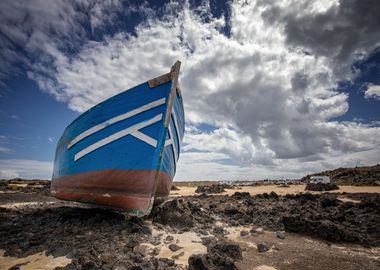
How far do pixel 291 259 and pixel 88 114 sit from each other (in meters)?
5.88

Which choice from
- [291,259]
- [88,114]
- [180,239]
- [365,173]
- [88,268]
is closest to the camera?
[88,268]

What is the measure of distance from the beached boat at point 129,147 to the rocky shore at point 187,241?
24.4 inches

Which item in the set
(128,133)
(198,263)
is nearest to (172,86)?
(128,133)

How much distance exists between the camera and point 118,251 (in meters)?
3.81

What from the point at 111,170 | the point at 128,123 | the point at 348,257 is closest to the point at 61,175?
the point at 111,170

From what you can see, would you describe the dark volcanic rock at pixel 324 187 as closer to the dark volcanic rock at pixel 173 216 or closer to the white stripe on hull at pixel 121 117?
the dark volcanic rock at pixel 173 216

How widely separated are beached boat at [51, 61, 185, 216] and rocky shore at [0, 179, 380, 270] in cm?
62

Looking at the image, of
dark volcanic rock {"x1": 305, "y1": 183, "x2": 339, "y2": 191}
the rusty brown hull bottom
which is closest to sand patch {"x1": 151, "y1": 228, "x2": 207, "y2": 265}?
the rusty brown hull bottom

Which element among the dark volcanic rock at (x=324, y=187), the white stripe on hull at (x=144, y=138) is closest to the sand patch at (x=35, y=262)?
the white stripe on hull at (x=144, y=138)

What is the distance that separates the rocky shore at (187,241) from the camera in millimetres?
3414

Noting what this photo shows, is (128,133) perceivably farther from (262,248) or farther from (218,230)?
(262,248)

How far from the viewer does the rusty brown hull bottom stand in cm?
517

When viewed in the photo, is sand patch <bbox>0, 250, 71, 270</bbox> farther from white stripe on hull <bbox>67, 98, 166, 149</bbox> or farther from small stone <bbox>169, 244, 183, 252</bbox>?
white stripe on hull <bbox>67, 98, 166, 149</bbox>

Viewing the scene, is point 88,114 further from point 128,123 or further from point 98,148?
point 128,123
